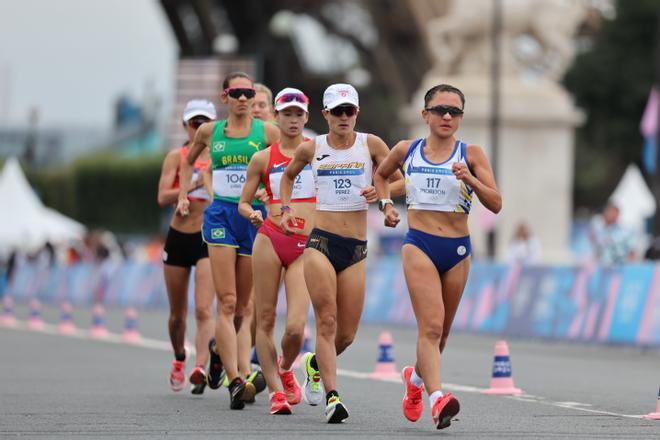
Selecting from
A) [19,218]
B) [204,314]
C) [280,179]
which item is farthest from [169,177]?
[19,218]

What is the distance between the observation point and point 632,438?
11.1 meters

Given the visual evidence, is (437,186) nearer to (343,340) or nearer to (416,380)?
(416,380)

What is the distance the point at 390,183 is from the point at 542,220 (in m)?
31.9

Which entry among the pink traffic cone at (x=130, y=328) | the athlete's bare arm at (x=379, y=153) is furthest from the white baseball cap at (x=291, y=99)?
the pink traffic cone at (x=130, y=328)

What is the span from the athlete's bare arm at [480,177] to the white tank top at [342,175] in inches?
35.8

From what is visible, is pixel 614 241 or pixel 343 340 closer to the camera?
pixel 343 340

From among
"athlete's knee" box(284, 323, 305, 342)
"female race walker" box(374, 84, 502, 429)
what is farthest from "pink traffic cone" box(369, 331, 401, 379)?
"female race walker" box(374, 84, 502, 429)

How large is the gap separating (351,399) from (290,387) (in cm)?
99

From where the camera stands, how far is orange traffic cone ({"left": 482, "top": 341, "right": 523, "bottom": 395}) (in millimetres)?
14946

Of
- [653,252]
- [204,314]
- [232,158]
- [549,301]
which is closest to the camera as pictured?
[232,158]

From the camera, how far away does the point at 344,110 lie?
41.1ft

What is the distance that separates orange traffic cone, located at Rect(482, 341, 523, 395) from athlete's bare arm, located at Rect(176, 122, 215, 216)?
2518 millimetres

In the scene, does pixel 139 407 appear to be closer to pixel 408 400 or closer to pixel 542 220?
pixel 408 400

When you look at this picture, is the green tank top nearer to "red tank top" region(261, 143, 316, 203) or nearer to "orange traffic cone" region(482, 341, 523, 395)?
"red tank top" region(261, 143, 316, 203)
